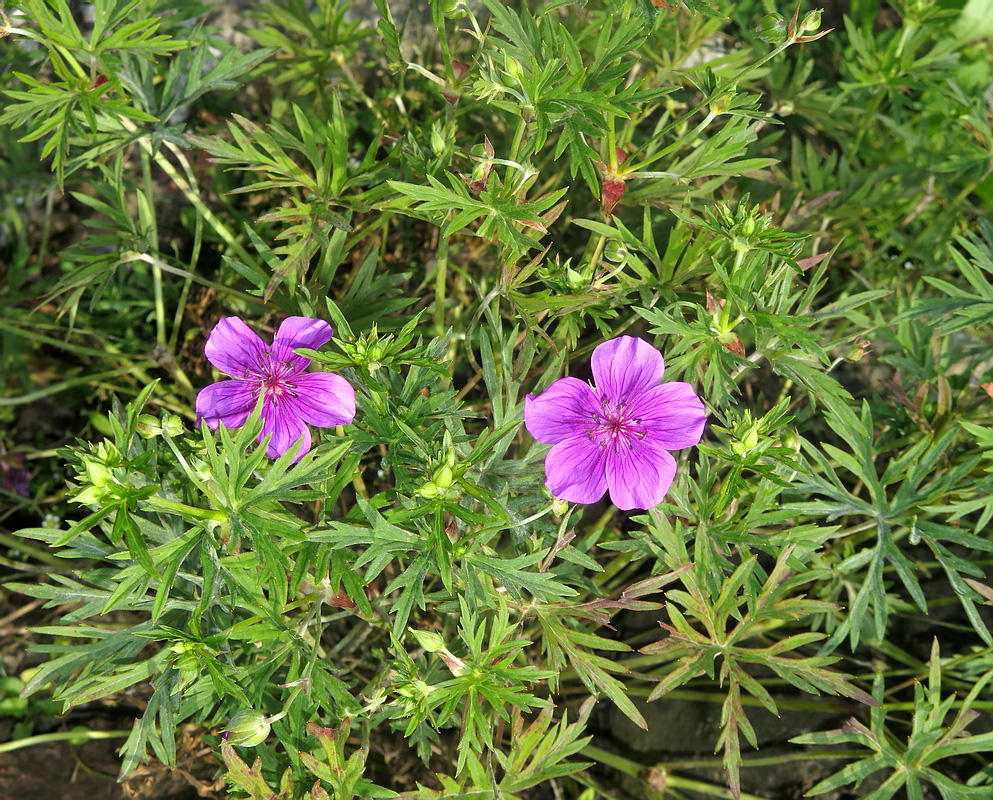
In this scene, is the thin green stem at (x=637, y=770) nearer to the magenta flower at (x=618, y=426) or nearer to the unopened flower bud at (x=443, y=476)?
the magenta flower at (x=618, y=426)

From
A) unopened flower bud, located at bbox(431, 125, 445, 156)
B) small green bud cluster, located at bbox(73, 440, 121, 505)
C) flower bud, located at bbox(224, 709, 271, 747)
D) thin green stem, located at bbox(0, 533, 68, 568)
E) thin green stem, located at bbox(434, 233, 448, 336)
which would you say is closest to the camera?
small green bud cluster, located at bbox(73, 440, 121, 505)

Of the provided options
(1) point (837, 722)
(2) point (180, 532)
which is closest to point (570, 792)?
(1) point (837, 722)

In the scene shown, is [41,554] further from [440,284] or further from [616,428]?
[616,428]

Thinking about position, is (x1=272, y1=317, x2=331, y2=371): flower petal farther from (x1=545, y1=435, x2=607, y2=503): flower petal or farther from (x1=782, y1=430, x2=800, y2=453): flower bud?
(x1=782, y1=430, x2=800, y2=453): flower bud

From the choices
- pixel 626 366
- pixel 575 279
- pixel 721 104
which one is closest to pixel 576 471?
pixel 626 366

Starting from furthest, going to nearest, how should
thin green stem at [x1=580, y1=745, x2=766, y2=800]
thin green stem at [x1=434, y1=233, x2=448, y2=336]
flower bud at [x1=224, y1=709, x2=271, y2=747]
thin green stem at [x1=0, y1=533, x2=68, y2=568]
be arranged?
thin green stem at [x1=0, y1=533, x2=68, y2=568], thin green stem at [x1=580, y1=745, x2=766, y2=800], thin green stem at [x1=434, y1=233, x2=448, y2=336], flower bud at [x1=224, y1=709, x2=271, y2=747]

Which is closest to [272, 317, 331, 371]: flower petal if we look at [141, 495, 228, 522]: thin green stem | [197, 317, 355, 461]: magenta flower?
[197, 317, 355, 461]: magenta flower

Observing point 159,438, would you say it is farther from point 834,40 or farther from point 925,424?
point 834,40
